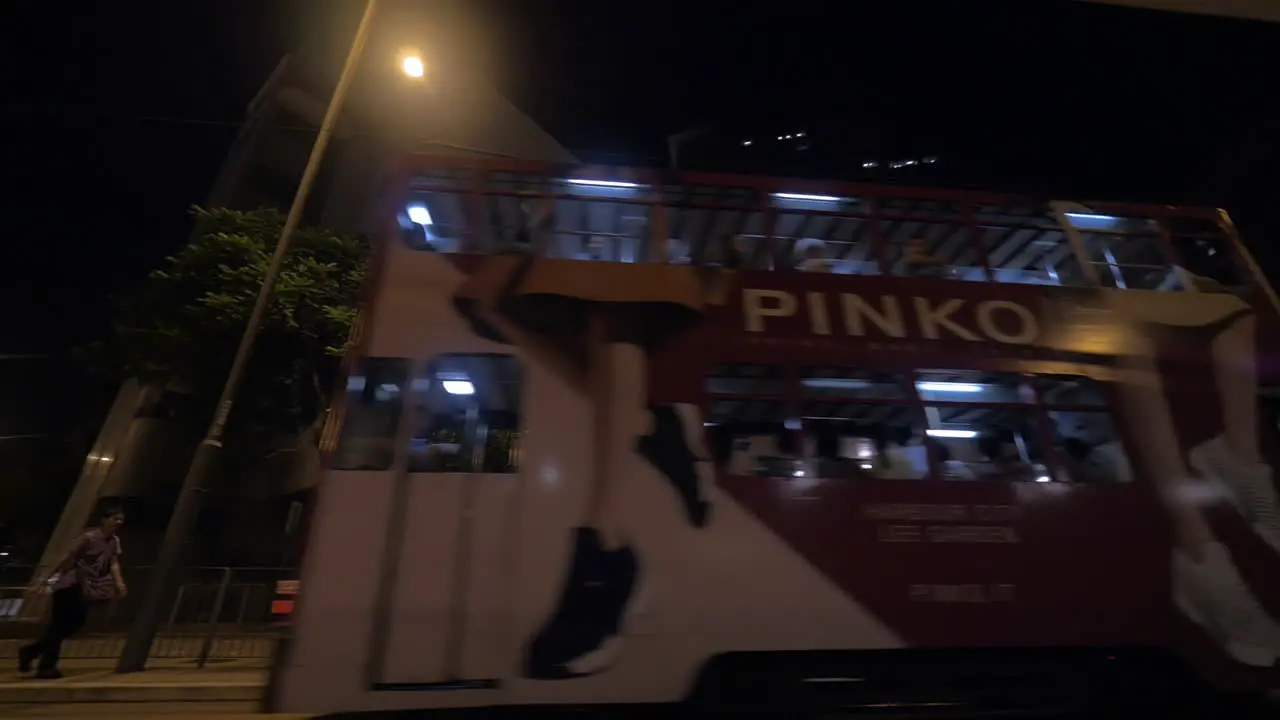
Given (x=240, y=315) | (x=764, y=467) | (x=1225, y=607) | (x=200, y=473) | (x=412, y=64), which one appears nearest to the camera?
(x=764, y=467)

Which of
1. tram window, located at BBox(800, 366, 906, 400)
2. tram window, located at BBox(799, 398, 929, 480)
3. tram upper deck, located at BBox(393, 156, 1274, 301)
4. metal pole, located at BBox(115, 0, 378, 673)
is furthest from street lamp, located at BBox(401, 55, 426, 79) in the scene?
tram window, located at BBox(799, 398, 929, 480)

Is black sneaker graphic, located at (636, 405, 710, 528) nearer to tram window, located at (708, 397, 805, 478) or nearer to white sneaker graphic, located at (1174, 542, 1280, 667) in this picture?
tram window, located at (708, 397, 805, 478)

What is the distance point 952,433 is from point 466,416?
3308mm

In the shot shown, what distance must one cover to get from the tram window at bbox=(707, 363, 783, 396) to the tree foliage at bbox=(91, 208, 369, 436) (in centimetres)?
947

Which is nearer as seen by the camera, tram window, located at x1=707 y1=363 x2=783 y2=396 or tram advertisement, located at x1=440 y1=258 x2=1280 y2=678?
tram advertisement, located at x1=440 y1=258 x2=1280 y2=678

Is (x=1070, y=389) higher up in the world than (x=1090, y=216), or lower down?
lower down

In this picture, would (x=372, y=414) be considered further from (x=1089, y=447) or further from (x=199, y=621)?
(x=199, y=621)

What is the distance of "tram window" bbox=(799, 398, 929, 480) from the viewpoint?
5.15m

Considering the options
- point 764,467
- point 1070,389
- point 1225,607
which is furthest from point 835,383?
point 1225,607

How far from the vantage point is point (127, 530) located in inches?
661

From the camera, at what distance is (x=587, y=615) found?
4.75 m

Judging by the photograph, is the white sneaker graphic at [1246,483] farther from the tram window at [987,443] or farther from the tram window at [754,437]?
the tram window at [754,437]

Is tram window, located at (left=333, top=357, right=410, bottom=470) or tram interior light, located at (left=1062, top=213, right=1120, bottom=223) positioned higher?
tram interior light, located at (left=1062, top=213, right=1120, bottom=223)

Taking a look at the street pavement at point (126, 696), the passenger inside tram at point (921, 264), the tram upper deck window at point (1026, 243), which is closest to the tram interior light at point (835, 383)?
the passenger inside tram at point (921, 264)
